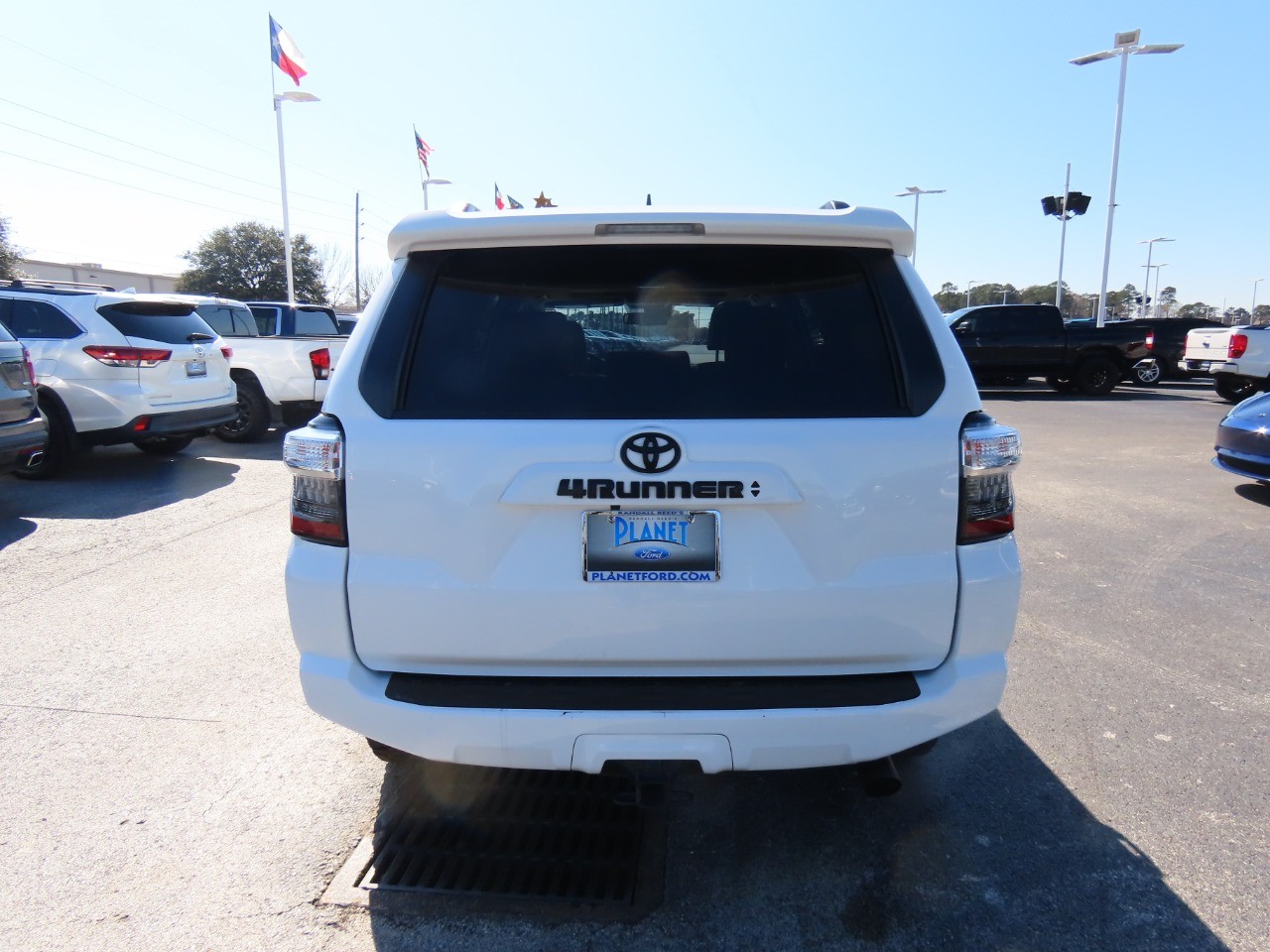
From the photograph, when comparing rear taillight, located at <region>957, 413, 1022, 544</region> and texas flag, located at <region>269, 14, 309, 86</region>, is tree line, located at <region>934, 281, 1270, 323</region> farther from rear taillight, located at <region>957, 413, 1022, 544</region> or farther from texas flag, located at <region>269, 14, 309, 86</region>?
rear taillight, located at <region>957, 413, 1022, 544</region>

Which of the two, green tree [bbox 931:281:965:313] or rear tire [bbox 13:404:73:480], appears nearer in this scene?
rear tire [bbox 13:404:73:480]

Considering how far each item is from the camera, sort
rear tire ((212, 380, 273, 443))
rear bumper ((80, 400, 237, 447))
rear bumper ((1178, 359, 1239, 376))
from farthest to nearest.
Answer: rear bumper ((1178, 359, 1239, 376)) → rear tire ((212, 380, 273, 443)) → rear bumper ((80, 400, 237, 447))

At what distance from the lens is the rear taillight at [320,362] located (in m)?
11.0

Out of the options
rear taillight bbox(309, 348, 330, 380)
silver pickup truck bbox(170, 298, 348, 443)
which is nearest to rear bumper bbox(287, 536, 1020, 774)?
silver pickup truck bbox(170, 298, 348, 443)

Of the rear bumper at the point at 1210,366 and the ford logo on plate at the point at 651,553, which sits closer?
the ford logo on plate at the point at 651,553

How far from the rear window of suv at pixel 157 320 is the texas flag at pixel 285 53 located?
20.8 metres

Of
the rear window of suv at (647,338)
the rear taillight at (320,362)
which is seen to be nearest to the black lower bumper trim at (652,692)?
the rear window of suv at (647,338)

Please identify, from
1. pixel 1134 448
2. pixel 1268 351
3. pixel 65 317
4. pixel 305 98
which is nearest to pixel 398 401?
pixel 65 317

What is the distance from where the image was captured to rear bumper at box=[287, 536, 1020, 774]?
2.16 meters

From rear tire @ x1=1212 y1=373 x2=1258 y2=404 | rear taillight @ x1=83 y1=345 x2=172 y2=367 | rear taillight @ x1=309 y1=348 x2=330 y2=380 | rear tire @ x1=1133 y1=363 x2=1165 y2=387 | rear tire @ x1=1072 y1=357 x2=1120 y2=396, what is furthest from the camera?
rear tire @ x1=1133 y1=363 x2=1165 y2=387

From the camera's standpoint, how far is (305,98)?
27250 millimetres

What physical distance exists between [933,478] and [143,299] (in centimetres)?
913

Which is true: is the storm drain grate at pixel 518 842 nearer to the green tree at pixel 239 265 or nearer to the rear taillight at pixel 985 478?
the rear taillight at pixel 985 478

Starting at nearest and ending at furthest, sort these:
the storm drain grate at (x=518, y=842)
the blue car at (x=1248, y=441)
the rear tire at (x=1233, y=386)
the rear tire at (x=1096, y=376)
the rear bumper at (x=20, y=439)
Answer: the storm drain grate at (x=518, y=842), the rear bumper at (x=20, y=439), the blue car at (x=1248, y=441), the rear tire at (x=1233, y=386), the rear tire at (x=1096, y=376)
